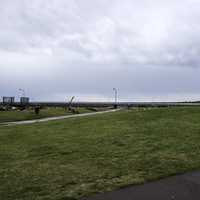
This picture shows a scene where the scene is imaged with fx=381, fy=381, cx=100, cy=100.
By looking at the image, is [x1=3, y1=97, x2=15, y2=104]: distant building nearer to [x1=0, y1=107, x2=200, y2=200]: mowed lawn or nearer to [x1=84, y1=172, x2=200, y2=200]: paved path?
[x1=0, y1=107, x2=200, y2=200]: mowed lawn

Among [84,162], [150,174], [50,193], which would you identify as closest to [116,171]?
[150,174]

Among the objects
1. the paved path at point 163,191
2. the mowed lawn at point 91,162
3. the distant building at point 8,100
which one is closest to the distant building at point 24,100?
the distant building at point 8,100

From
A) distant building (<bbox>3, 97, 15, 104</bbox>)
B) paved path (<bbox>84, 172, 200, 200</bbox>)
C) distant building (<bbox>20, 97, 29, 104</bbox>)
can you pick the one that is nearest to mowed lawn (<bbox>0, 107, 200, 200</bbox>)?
paved path (<bbox>84, 172, 200, 200</bbox>)

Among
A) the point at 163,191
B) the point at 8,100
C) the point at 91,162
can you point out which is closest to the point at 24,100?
the point at 8,100

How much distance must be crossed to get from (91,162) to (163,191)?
2902mm

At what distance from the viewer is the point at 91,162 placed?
9.05 meters

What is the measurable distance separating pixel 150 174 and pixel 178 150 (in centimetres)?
296

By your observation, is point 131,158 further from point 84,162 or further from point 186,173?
point 186,173

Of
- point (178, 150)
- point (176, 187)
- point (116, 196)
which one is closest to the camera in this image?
point (116, 196)

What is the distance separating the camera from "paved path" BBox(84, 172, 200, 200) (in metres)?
6.08

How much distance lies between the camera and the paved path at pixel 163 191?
6.08 meters

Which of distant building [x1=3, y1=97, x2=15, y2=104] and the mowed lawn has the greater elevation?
distant building [x1=3, y1=97, x2=15, y2=104]

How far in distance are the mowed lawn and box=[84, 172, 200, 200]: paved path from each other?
0.94ft

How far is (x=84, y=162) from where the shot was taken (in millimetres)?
9109
